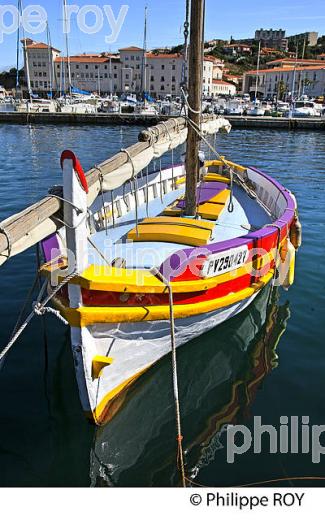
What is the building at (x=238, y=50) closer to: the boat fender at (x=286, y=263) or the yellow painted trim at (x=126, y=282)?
the boat fender at (x=286, y=263)

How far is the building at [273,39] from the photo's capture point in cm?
17238

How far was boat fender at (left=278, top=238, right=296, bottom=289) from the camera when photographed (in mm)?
8031

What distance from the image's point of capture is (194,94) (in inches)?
295

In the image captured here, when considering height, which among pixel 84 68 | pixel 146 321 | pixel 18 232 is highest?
pixel 84 68

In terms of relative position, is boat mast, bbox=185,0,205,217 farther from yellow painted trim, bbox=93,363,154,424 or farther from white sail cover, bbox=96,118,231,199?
yellow painted trim, bbox=93,363,154,424

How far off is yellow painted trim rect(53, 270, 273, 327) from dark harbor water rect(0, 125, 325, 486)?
1.23 metres

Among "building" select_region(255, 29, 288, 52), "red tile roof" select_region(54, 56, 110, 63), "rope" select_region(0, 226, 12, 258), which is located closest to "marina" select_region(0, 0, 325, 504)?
"rope" select_region(0, 226, 12, 258)

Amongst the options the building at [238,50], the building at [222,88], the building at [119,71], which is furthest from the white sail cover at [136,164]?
the building at [238,50]

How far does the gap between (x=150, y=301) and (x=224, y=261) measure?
1397mm

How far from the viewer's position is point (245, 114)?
58.6 metres

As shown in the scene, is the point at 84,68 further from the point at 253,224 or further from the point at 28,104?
the point at 253,224

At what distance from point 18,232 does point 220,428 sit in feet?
11.9

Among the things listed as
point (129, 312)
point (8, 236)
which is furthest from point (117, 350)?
point (8, 236)
